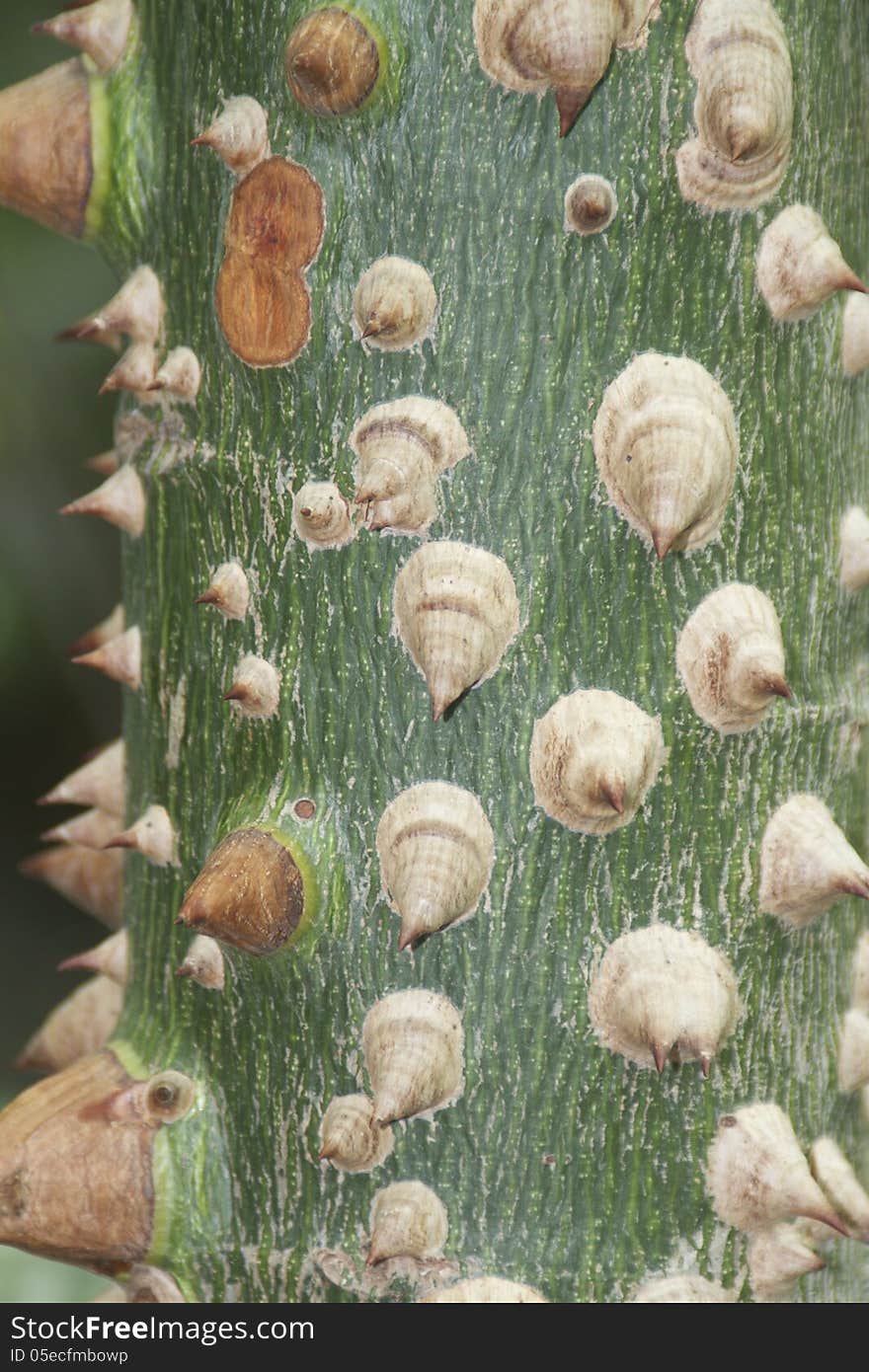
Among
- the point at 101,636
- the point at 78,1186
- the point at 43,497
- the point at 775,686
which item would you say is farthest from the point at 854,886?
the point at 43,497

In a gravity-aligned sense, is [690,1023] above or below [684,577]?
below

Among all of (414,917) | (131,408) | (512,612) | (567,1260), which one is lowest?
(567,1260)

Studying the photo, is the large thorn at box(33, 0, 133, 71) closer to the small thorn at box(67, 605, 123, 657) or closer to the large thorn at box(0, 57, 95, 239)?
the large thorn at box(0, 57, 95, 239)

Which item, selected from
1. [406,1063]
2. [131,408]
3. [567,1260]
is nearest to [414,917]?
[406,1063]

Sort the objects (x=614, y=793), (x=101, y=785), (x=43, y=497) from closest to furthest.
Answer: (x=614, y=793)
(x=101, y=785)
(x=43, y=497)

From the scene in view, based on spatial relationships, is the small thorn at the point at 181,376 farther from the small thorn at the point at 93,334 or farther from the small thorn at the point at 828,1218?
the small thorn at the point at 828,1218

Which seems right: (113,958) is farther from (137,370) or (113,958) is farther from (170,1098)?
(137,370)

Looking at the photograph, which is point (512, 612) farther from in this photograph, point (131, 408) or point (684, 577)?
point (131, 408)
